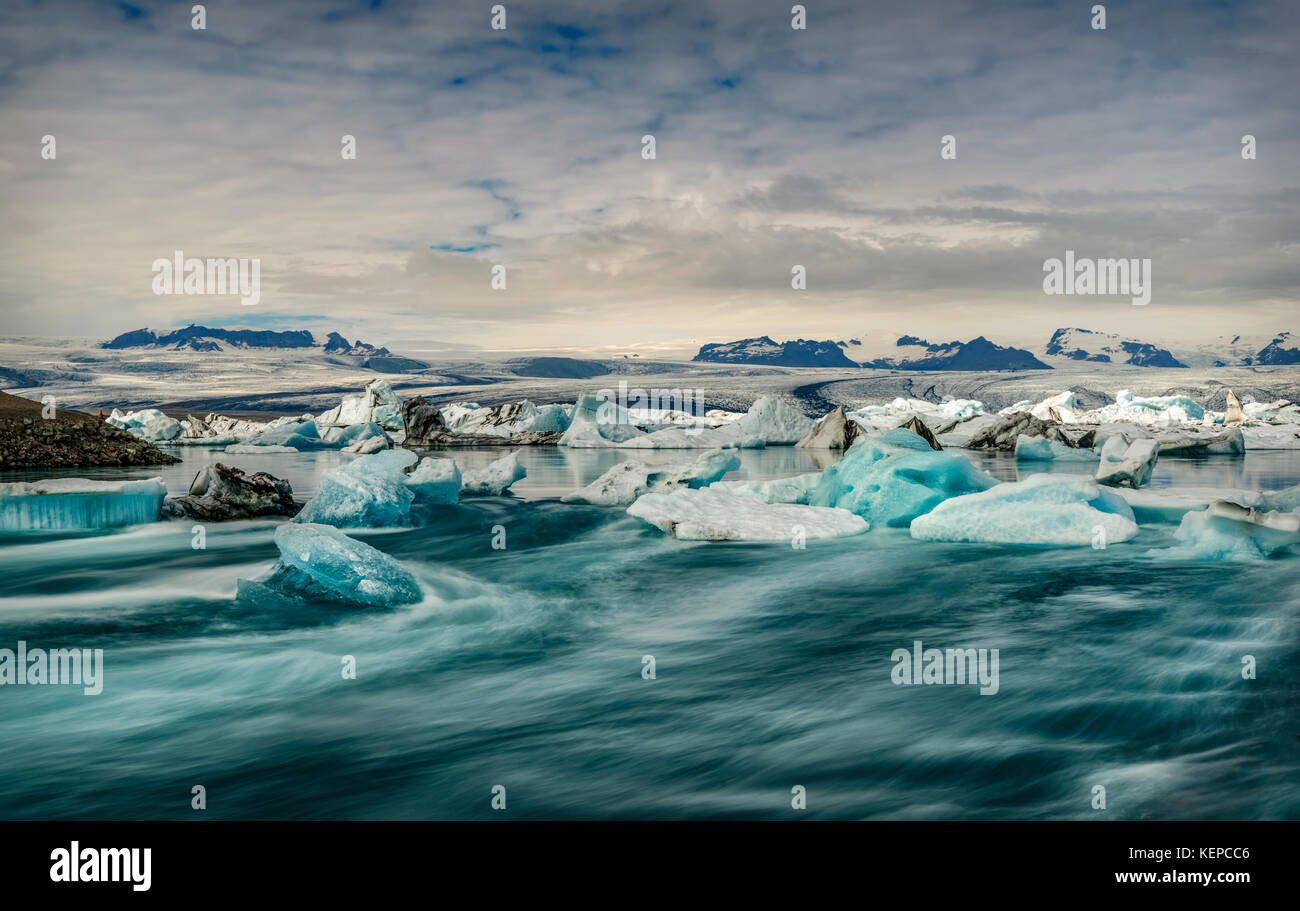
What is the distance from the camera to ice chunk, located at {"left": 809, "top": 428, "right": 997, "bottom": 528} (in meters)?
8.89

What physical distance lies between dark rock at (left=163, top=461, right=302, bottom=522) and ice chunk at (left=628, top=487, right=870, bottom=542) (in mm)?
4116

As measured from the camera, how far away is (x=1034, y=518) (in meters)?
7.52

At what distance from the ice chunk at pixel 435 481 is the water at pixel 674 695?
3.70 metres

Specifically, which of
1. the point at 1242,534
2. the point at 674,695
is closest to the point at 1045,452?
the point at 1242,534

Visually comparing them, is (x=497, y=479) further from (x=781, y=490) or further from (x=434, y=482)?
(x=781, y=490)

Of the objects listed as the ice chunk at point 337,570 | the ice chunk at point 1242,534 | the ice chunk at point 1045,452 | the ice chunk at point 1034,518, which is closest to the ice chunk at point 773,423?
the ice chunk at point 1045,452

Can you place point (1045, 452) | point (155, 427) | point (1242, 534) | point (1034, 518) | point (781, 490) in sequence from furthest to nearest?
point (155, 427) < point (1045, 452) < point (781, 490) < point (1034, 518) < point (1242, 534)

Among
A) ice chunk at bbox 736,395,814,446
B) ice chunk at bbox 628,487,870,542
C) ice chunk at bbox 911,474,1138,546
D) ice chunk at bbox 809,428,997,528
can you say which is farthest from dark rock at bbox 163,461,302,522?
ice chunk at bbox 736,395,814,446

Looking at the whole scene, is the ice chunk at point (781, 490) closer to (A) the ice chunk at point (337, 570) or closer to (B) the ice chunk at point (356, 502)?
(B) the ice chunk at point (356, 502)

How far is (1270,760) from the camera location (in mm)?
2936

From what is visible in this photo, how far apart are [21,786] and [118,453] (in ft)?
54.8

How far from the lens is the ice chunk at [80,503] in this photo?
8.97 m

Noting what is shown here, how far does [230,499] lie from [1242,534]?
9445mm

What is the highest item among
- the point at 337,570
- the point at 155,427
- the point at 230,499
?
the point at 155,427
